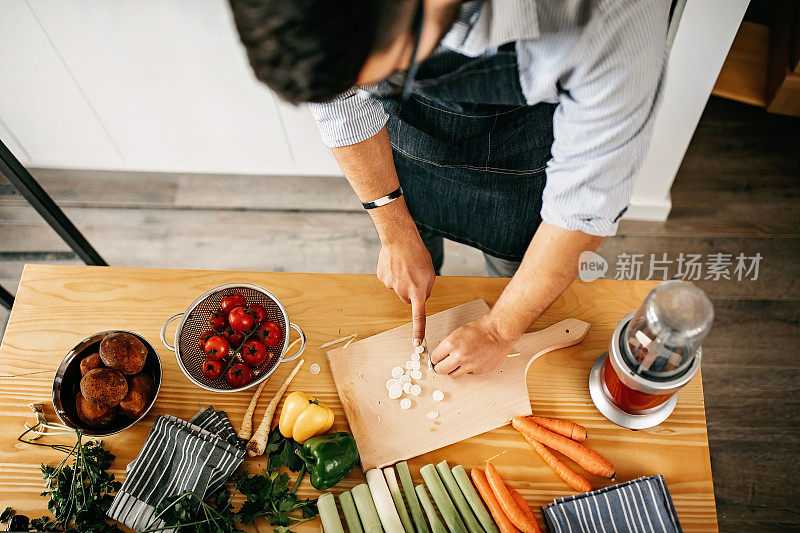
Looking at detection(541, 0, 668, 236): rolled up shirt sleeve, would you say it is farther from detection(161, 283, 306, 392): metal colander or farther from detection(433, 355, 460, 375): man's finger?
detection(161, 283, 306, 392): metal colander

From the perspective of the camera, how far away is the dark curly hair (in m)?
0.52

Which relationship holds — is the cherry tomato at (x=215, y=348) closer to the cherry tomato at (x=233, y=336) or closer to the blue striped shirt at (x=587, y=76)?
the cherry tomato at (x=233, y=336)

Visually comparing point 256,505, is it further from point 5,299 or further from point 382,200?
point 5,299

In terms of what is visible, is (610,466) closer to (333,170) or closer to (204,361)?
(204,361)

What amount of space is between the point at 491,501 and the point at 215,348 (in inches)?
25.3

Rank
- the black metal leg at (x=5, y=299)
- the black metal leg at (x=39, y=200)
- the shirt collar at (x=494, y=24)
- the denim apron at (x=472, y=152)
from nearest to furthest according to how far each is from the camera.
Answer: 1. the shirt collar at (x=494, y=24)
2. the denim apron at (x=472, y=152)
3. the black metal leg at (x=39, y=200)
4. the black metal leg at (x=5, y=299)

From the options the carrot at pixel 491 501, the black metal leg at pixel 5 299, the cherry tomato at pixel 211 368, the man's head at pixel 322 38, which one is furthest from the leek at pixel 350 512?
the black metal leg at pixel 5 299

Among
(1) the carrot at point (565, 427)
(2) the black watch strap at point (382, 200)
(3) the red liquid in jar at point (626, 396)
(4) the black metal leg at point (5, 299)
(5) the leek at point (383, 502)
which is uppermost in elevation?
(2) the black watch strap at point (382, 200)

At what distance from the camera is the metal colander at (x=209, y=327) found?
1.13 meters

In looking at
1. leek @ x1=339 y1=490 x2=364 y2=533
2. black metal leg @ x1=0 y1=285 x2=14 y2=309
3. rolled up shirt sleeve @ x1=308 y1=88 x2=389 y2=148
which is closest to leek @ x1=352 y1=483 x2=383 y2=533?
leek @ x1=339 y1=490 x2=364 y2=533

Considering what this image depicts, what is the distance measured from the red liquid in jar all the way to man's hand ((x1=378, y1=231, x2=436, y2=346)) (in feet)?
1.29

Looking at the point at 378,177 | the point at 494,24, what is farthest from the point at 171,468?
the point at 494,24

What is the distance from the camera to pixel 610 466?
108 cm

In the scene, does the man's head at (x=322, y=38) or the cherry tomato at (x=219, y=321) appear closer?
the man's head at (x=322, y=38)
